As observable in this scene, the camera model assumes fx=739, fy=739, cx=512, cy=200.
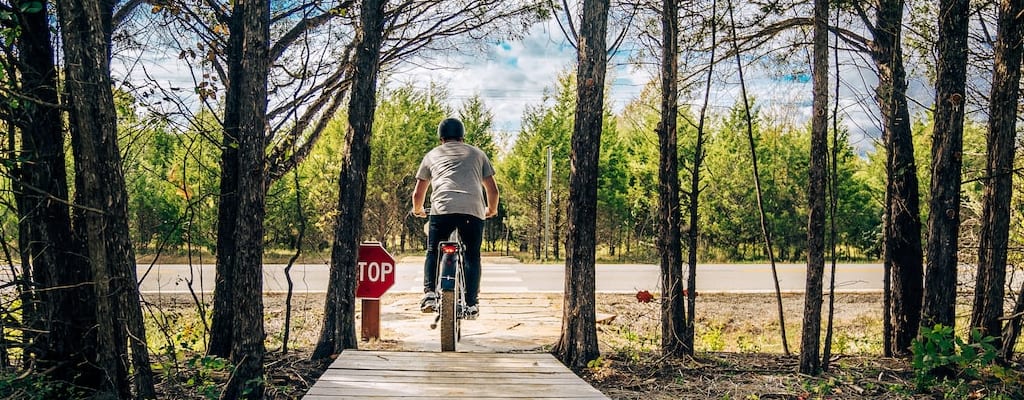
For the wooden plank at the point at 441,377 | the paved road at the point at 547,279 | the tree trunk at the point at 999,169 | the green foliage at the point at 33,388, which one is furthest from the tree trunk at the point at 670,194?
the paved road at the point at 547,279

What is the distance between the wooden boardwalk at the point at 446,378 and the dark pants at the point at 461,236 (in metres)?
0.93

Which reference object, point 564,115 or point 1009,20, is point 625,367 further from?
point 564,115

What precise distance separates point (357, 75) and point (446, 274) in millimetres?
1875

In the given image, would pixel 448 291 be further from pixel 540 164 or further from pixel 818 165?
pixel 540 164

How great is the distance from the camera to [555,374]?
15.6 feet

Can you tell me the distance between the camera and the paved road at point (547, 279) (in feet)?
48.3

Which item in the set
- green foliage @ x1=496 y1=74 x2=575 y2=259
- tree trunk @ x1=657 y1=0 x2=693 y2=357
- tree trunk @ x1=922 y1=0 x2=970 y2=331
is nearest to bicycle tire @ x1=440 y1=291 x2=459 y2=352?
tree trunk @ x1=657 y1=0 x2=693 y2=357

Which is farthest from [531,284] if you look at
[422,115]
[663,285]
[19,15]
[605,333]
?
[19,15]

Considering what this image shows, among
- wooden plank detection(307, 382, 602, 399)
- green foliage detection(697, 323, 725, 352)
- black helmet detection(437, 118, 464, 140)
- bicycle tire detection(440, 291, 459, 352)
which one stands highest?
black helmet detection(437, 118, 464, 140)

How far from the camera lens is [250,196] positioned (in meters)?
4.32

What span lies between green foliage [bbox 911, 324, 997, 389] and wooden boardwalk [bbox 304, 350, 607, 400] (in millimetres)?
2797

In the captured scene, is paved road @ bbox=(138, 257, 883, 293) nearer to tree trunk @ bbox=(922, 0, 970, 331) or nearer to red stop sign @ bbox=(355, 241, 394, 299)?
red stop sign @ bbox=(355, 241, 394, 299)

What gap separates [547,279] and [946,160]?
11.3m

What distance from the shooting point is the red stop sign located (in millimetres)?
7207
